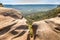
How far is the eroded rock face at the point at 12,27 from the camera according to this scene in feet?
20.7

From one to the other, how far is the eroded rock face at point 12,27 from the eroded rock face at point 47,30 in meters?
0.41

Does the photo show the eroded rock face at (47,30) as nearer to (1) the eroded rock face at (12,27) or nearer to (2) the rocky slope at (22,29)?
(2) the rocky slope at (22,29)

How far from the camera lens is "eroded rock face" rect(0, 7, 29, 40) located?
6309 millimetres

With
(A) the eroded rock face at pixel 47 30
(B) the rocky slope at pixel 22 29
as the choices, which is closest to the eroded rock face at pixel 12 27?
(B) the rocky slope at pixel 22 29

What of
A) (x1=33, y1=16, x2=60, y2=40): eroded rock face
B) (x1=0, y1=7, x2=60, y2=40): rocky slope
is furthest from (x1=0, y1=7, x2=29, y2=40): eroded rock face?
(x1=33, y1=16, x2=60, y2=40): eroded rock face

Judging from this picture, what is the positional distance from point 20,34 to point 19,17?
0.96 meters

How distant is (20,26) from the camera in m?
6.57

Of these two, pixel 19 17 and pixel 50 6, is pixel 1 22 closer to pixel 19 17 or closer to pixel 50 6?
pixel 19 17

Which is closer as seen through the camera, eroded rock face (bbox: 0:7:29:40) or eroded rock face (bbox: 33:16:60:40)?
eroded rock face (bbox: 33:16:60:40)

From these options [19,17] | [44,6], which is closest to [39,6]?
[44,6]

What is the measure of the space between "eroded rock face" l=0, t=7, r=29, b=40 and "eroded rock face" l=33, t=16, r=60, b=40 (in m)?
0.41

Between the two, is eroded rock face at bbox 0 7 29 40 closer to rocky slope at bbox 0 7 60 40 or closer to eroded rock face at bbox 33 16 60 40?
rocky slope at bbox 0 7 60 40

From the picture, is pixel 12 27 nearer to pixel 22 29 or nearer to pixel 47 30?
pixel 22 29

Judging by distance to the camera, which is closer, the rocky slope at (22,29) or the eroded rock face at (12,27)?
the rocky slope at (22,29)
